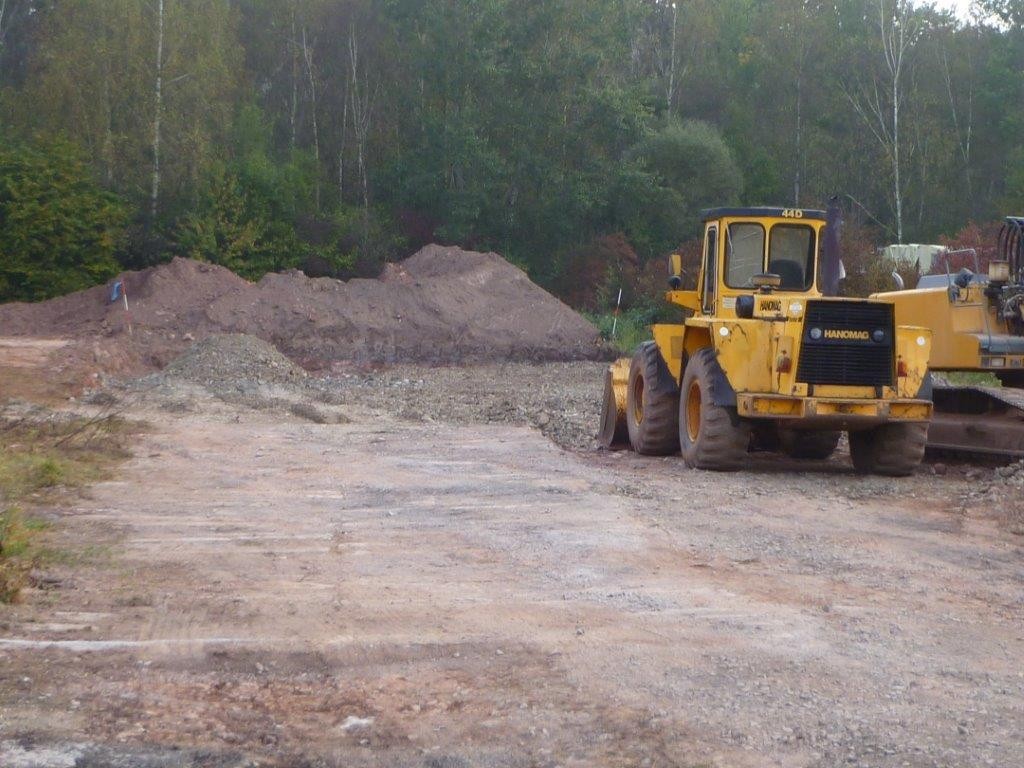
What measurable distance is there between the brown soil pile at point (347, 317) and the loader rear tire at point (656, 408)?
689 inches

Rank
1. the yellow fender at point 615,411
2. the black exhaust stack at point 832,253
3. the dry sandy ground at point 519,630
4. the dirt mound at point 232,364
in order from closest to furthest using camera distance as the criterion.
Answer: the dry sandy ground at point 519,630
the black exhaust stack at point 832,253
the yellow fender at point 615,411
the dirt mound at point 232,364

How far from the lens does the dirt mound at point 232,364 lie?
83.9ft

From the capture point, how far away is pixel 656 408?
1492 cm

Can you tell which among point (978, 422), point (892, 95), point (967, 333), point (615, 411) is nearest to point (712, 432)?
point (967, 333)

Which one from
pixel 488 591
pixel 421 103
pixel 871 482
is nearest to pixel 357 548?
pixel 488 591

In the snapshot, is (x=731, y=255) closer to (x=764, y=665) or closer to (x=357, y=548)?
(x=357, y=548)

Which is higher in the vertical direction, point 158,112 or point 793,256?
point 158,112

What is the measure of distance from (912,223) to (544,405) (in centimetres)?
3512

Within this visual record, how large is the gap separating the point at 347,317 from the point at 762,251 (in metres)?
21.1

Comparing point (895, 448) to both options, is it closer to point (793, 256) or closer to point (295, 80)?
point (793, 256)

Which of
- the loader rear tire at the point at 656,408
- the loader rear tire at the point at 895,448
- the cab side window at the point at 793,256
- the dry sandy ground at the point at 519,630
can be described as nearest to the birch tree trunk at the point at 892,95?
the loader rear tire at the point at 656,408

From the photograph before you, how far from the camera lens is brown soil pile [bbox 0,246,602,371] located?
109 ft

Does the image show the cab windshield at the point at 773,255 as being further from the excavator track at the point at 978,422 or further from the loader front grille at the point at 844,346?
the excavator track at the point at 978,422

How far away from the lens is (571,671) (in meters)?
6.19
